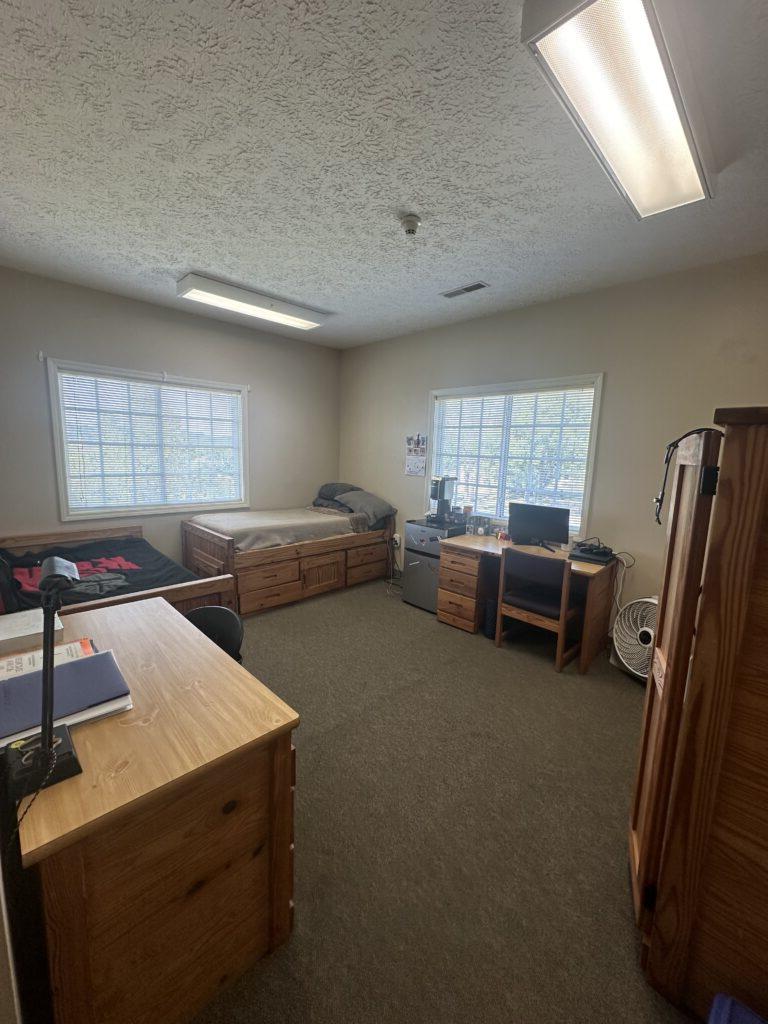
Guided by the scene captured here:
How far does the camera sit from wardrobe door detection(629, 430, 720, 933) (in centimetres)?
101

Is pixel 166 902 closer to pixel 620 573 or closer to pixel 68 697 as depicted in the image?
pixel 68 697

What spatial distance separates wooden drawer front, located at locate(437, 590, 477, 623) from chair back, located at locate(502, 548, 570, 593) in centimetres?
43

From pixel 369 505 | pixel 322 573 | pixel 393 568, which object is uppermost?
pixel 369 505

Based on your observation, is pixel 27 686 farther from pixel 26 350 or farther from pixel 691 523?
pixel 26 350

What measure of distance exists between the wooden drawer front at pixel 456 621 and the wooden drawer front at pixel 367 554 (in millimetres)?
1206

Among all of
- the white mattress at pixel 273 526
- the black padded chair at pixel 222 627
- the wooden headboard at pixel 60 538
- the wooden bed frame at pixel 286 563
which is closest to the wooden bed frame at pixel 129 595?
the wooden headboard at pixel 60 538

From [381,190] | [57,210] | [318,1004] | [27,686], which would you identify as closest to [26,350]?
[57,210]

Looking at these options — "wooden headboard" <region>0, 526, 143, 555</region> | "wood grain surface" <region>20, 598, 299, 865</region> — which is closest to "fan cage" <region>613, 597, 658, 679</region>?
"wood grain surface" <region>20, 598, 299, 865</region>

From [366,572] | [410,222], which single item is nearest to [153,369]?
[410,222]

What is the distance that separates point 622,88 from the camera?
1319 mm

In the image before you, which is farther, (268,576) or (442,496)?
(442,496)

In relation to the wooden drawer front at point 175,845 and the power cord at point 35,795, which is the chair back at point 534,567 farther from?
the power cord at point 35,795

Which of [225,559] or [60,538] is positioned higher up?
[60,538]

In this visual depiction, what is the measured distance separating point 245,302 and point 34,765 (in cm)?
344
